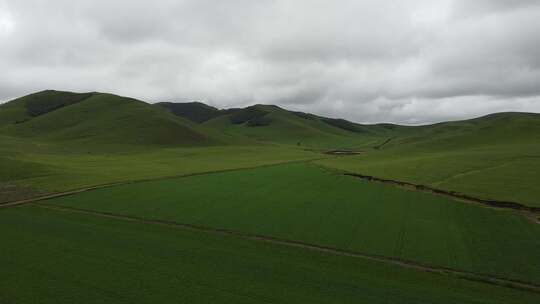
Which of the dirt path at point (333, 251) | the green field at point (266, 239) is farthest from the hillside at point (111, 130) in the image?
the dirt path at point (333, 251)

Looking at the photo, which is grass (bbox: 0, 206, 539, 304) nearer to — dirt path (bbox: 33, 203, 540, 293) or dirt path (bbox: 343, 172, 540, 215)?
dirt path (bbox: 33, 203, 540, 293)

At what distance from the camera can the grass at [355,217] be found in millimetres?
26969

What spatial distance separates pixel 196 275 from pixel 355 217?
19943mm

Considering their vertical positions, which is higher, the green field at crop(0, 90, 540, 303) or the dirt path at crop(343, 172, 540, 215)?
the dirt path at crop(343, 172, 540, 215)

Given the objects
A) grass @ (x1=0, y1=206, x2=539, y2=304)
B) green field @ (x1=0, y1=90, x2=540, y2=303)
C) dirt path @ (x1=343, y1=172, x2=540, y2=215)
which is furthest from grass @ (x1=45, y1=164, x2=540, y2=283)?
grass @ (x1=0, y1=206, x2=539, y2=304)

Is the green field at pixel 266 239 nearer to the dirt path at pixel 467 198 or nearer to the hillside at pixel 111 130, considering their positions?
the dirt path at pixel 467 198

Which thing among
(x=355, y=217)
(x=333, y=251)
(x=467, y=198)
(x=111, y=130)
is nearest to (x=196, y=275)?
(x=333, y=251)

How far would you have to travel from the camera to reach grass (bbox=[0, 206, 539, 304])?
19672mm

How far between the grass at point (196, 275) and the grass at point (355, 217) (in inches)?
142

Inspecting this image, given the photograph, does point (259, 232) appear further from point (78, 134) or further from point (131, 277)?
point (78, 134)

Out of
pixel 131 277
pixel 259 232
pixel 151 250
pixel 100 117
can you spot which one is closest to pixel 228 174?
pixel 259 232

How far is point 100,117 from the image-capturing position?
19675cm

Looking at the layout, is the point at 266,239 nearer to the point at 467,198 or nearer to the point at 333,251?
the point at 333,251

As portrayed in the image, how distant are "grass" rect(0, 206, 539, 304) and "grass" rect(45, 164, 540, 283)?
11.8 feet
